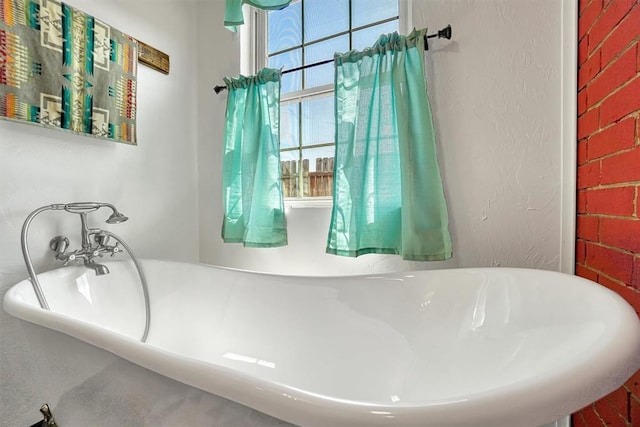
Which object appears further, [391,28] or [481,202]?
[391,28]

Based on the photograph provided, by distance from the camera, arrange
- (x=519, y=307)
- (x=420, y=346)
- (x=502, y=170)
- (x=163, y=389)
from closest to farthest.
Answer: (x=163, y=389), (x=519, y=307), (x=420, y=346), (x=502, y=170)

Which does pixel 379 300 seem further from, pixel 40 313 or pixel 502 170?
pixel 40 313

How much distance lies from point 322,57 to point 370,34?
11.3 inches

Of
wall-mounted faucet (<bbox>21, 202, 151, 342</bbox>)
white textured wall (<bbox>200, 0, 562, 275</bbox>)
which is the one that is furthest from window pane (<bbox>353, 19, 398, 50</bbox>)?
wall-mounted faucet (<bbox>21, 202, 151, 342</bbox>)

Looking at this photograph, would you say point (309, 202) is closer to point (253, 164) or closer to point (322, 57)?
point (253, 164)

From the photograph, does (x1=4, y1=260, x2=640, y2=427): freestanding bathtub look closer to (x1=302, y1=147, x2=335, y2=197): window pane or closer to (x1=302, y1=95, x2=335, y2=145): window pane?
(x1=302, y1=147, x2=335, y2=197): window pane

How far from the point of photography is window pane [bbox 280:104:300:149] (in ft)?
5.60

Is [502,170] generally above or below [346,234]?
above

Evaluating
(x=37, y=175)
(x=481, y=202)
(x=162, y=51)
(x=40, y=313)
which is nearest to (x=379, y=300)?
(x=481, y=202)

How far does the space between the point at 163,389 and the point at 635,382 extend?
97cm

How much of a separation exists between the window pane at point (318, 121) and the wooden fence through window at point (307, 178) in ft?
0.38

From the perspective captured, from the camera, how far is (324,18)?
1.64m

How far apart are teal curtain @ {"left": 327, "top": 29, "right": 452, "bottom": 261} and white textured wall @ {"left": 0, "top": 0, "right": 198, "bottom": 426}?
1.02 metres

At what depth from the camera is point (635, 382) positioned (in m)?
0.63
